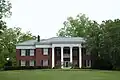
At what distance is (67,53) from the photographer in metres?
73.7

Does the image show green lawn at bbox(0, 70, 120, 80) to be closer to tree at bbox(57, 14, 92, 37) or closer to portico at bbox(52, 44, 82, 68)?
portico at bbox(52, 44, 82, 68)

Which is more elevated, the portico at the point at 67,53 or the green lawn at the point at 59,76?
the portico at the point at 67,53

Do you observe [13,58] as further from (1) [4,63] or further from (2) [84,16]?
(2) [84,16]

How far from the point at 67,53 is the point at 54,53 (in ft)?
9.61

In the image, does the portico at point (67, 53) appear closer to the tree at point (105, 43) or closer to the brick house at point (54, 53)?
the brick house at point (54, 53)

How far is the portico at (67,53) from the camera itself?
71.7m

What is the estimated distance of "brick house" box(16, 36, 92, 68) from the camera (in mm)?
71938

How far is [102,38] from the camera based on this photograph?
61.9m

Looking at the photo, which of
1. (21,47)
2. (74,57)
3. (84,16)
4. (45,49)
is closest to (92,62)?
(74,57)

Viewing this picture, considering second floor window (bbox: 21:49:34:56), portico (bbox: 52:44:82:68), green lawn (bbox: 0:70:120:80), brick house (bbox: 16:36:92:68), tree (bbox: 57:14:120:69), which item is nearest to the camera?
green lawn (bbox: 0:70:120:80)

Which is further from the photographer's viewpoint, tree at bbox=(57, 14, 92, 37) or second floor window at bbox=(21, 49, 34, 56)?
tree at bbox=(57, 14, 92, 37)

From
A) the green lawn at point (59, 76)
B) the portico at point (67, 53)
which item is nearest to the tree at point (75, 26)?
the portico at point (67, 53)

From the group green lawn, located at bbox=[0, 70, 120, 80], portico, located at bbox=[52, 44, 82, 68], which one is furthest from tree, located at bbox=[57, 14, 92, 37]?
green lawn, located at bbox=[0, 70, 120, 80]

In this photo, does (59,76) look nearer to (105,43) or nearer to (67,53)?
(105,43)
